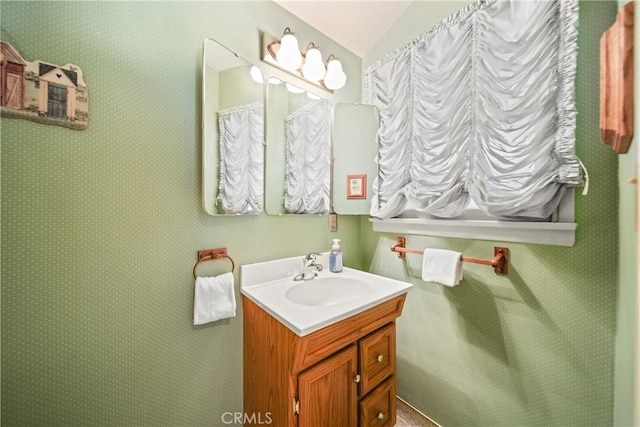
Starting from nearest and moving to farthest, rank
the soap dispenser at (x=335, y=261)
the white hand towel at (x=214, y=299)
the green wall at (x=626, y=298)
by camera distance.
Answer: the green wall at (x=626, y=298), the white hand towel at (x=214, y=299), the soap dispenser at (x=335, y=261)

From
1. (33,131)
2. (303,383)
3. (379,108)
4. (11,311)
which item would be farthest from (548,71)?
(11,311)

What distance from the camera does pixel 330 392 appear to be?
0.94 meters

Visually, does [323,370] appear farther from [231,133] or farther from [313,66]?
[313,66]

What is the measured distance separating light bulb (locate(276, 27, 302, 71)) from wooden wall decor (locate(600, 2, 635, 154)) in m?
1.18

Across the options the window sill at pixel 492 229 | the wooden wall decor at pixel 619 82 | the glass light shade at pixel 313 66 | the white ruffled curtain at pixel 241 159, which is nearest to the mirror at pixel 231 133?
the white ruffled curtain at pixel 241 159

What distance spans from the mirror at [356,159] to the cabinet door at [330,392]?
35.9 inches

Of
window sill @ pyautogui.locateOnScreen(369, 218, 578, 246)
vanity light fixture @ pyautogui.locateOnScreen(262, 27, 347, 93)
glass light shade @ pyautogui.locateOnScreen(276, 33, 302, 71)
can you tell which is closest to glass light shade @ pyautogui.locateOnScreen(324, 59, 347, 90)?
vanity light fixture @ pyautogui.locateOnScreen(262, 27, 347, 93)

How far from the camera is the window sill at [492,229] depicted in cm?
92

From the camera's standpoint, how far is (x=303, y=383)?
33.6 inches

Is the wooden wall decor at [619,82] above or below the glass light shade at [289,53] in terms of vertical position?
below

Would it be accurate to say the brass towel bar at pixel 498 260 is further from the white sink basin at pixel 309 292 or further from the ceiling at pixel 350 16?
the ceiling at pixel 350 16

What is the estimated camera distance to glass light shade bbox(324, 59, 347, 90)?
1438 mm

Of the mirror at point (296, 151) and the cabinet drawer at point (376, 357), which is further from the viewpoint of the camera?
the mirror at point (296, 151)
